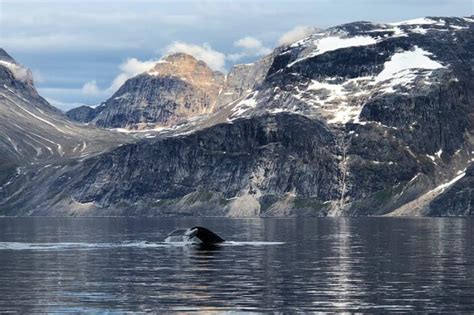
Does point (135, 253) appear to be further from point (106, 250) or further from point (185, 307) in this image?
point (185, 307)

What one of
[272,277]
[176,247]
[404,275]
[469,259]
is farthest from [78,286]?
[176,247]

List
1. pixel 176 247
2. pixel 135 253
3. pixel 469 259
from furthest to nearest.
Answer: pixel 176 247
pixel 135 253
pixel 469 259

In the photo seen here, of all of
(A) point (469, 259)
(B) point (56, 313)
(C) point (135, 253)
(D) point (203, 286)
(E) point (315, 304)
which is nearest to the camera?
(B) point (56, 313)

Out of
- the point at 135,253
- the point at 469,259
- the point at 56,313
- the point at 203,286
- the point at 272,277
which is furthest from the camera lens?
the point at 135,253

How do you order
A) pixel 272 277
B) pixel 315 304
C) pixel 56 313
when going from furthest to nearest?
1. pixel 272 277
2. pixel 315 304
3. pixel 56 313

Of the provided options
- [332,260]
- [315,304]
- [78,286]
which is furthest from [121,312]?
[332,260]

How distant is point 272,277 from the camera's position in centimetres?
11925

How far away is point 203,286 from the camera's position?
358 ft

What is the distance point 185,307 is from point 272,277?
1202 inches

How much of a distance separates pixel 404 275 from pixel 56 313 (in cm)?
4925

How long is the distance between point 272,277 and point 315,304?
27.5 m

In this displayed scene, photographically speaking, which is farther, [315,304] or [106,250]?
[106,250]

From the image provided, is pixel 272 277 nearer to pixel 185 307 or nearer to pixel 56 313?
pixel 185 307

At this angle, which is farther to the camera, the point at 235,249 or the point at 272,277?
the point at 235,249
